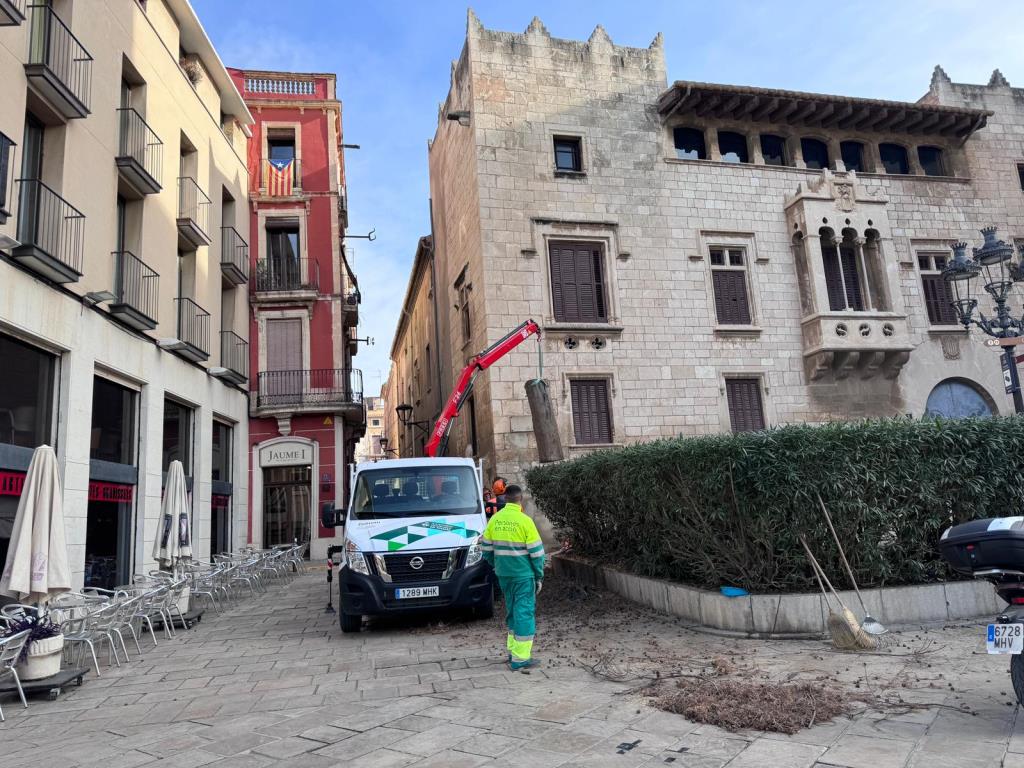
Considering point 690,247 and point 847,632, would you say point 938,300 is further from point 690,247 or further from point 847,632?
point 847,632

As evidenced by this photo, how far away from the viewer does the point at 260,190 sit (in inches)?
858

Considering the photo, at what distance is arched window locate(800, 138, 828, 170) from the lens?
2080 centimetres

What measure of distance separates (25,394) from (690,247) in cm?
1535

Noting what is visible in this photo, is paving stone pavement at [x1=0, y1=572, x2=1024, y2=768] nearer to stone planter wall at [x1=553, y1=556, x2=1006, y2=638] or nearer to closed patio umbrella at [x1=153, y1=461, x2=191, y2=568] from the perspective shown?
stone planter wall at [x1=553, y1=556, x2=1006, y2=638]

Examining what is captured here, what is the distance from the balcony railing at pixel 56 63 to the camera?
32.3 feet

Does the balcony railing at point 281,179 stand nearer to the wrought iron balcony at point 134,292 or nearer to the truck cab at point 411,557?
the wrought iron balcony at point 134,292

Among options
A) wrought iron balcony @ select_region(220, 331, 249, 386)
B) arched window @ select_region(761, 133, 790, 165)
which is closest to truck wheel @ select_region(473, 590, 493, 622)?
wrought iron balcony @ select_region(220, 331, 249, 386)

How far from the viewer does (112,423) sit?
12.0 meters

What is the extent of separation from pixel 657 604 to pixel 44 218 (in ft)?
32.7

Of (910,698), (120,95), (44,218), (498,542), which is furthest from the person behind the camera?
(120,95)

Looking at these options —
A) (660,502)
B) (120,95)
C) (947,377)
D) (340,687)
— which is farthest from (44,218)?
(947,377)

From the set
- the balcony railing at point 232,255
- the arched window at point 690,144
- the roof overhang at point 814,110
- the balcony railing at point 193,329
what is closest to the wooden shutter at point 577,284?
the arched window at point 690,144

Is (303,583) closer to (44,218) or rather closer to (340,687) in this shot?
(44,218)

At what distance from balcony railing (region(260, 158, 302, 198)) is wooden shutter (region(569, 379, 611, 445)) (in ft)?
36.6
